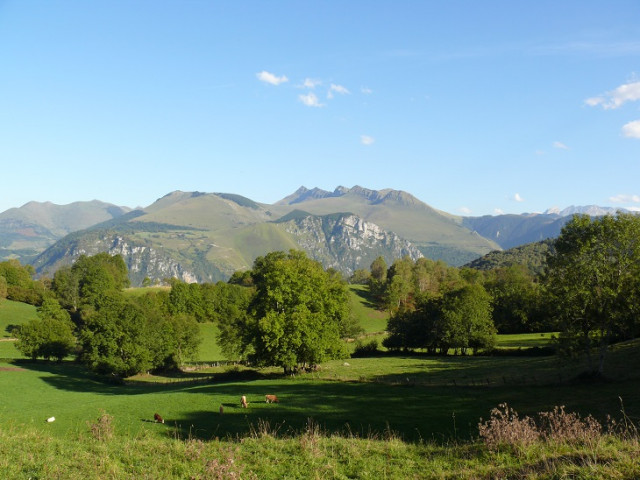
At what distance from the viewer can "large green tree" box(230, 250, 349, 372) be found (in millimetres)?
56594

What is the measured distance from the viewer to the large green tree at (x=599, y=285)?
38500 millimetres

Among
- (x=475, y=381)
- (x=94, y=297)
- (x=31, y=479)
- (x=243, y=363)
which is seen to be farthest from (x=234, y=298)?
(x=31, y=479)

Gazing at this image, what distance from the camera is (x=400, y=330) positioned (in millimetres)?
95688

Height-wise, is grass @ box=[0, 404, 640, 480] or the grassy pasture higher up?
grass @ box=[0, 404, 640, 480]

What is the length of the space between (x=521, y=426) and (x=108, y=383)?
73.6 metres

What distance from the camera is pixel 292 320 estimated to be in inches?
2251

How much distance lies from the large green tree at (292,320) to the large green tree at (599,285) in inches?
1197

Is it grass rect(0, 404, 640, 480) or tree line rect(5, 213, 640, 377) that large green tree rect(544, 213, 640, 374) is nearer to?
tree line rect(5, 213, 640, 377)

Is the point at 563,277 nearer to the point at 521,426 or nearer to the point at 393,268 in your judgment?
the point at 521,426

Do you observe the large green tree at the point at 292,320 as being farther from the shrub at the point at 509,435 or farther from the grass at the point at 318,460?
the shrub at the point at 509,435

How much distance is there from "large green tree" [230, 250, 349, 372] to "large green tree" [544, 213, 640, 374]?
99.7ft

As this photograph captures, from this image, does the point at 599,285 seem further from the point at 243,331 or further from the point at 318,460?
the point at 243,331

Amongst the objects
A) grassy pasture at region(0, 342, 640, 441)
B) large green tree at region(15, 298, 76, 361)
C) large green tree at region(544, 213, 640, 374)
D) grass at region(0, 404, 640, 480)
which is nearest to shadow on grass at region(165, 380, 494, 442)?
grassy pasture at region(0, 342, 640, 441)

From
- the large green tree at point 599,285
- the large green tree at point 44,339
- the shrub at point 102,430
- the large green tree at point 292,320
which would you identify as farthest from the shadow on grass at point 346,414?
the large green tree at point 44,339
